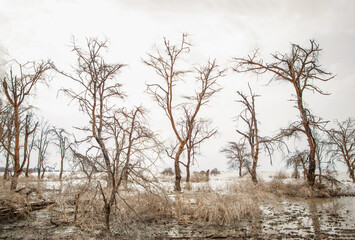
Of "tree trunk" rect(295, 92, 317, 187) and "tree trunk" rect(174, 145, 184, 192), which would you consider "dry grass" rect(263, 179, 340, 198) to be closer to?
"tree trunk" rect(295, 92, 317, 187)

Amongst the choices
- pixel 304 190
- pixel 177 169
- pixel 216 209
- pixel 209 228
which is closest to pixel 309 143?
pixel 304 190

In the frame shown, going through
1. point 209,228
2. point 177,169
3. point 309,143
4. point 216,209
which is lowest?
point 209,228

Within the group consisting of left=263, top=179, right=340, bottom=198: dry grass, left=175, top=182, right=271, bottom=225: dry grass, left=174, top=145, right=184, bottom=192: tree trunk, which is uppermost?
left=174, top=145, right=184, bottom=192: tree trunk

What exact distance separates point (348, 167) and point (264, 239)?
22.0m

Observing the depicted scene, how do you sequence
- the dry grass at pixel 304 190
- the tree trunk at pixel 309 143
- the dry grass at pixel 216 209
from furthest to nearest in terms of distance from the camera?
the tree trunk at pixel 309 143, the dry grass at pixel 304 190, the dry grass at pixel 216 209

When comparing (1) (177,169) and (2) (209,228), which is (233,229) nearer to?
(2) (209,228)

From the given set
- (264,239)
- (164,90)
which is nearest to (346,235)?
(264,239)

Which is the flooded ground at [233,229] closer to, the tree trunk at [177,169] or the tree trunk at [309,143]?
the tree trunk at [309,143]

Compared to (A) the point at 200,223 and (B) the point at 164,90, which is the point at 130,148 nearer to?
(A) the point at 200,223

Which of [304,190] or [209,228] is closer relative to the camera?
[209,228]

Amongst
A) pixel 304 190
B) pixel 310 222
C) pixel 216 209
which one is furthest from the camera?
pixel 304 190

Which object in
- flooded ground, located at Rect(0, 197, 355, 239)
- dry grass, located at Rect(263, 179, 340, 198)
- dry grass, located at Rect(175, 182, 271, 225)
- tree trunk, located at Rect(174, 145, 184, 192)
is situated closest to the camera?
flooded ground, located at Rect(0, 197, 355, 239)

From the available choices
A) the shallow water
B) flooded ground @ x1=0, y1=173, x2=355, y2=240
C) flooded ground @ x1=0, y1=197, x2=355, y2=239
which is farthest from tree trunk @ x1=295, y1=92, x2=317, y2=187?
flooded ground @ x1=0, y1=197, x2=355, y2=239

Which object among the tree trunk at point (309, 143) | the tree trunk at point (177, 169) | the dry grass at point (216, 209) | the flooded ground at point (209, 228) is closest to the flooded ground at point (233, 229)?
the flooded ground at point (209, 228)
